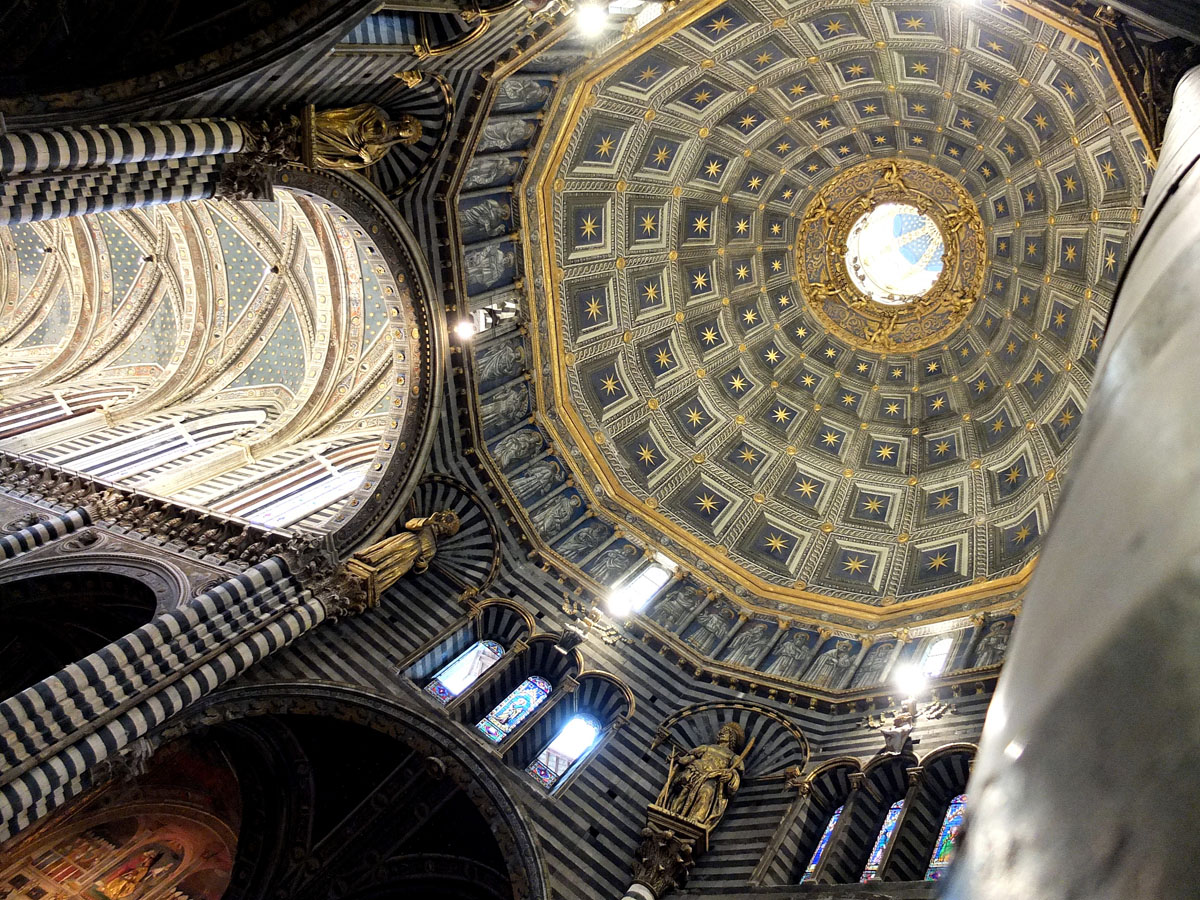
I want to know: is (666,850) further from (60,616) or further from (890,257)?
(890,257)

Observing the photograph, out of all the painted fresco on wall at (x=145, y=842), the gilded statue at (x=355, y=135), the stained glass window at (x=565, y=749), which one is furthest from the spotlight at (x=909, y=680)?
the gilded statue at (x=355, y=135)

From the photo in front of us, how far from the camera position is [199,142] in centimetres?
1237

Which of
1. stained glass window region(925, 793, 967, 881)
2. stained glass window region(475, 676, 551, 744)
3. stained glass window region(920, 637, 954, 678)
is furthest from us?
stained glass window region(920, 637, 954, 678)

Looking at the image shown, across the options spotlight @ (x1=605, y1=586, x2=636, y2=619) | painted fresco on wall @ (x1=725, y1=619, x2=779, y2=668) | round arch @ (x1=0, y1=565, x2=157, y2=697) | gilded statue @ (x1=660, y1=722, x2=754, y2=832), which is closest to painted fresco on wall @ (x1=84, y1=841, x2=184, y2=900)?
round arch @ (x1=0, y1=565, x2=157, y2=697)

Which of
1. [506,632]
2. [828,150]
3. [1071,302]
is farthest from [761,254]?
[506,632]

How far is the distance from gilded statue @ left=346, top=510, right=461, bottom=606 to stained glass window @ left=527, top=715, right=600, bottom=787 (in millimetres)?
4681

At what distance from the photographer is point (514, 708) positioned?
17.8 metres

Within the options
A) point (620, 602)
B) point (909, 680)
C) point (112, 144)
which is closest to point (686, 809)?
point (909, 680)

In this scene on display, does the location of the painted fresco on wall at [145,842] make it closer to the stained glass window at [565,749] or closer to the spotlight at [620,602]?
the stained glass window at [565,749]

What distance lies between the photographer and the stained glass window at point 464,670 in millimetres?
17359

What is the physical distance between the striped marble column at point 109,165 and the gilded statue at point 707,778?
532 inches

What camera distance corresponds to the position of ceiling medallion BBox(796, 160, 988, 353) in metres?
25.3

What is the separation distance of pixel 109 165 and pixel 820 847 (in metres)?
15.8

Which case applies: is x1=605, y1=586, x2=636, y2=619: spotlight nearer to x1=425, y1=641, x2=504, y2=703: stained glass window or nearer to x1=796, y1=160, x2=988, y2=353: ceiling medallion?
x1=425, y1=641, x2=504, y2=703: stained glass window
